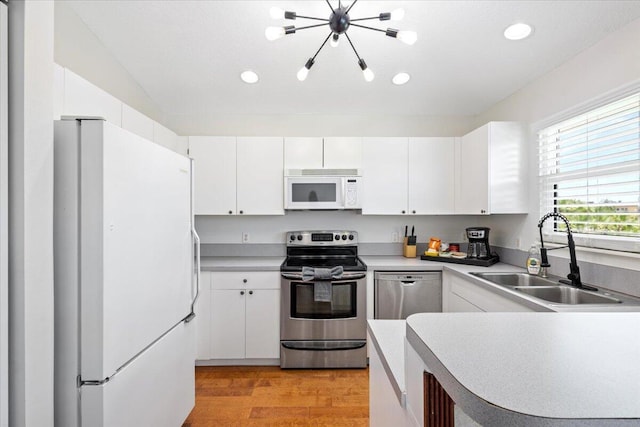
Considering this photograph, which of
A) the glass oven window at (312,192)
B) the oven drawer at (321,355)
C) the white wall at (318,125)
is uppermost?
the white wall at (318,125)

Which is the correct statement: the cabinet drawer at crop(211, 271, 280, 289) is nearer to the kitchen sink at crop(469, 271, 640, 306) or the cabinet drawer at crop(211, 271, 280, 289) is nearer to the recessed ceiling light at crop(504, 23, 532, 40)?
the kitchen sink at crop(469, 271, 640, 306)

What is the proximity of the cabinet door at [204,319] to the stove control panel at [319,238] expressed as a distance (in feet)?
2.81

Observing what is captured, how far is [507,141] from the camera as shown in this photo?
2717mm

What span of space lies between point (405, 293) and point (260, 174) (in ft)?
5.43

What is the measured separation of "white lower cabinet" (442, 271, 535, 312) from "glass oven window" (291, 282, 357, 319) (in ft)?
2.49

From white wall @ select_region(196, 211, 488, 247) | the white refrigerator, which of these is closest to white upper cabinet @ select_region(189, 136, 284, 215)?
white wall @ select_region(196, 211, 488, 247)

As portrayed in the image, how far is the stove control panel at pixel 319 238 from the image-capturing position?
3309 millimetres

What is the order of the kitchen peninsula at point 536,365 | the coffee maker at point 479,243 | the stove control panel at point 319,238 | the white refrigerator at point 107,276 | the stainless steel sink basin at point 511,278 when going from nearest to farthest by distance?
the kitchen peninsula at point 536,365
the white refrigerator at point 107,276
the stainless steel sink basin at point 511,278
the coffee maker at point 479,243
the stove control panel at point 319,238

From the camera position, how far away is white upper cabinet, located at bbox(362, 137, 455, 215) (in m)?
3.18

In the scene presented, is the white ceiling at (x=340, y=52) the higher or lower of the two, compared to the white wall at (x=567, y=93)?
higher

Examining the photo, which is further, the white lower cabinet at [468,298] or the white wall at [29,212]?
the white lower cabinet at [468,298]

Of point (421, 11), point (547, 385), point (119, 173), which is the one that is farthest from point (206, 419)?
point (421, 11)

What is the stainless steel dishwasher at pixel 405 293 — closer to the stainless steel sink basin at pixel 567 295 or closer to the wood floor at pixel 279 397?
the wood floor at pixel 279 397

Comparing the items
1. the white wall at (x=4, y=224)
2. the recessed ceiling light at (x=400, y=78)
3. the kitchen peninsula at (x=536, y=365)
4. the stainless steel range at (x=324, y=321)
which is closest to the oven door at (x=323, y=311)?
the stainless steel range at (x=324, y=321)
